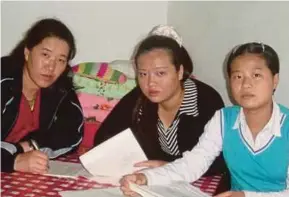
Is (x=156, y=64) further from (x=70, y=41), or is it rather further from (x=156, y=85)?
(x=70, y=41)

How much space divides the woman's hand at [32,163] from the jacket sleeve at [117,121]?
387mm

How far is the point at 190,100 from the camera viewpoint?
175 cm

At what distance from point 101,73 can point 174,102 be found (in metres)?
0.49

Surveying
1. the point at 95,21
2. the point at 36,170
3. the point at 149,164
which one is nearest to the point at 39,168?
the point at 36,170

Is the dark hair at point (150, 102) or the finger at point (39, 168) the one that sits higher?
the dark hair at point (150, 102)

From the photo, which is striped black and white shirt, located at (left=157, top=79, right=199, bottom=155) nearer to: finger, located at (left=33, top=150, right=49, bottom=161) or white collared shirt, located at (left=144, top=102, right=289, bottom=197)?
white collared shirt, located at (left=144, top=102, right=289, bottom=197)

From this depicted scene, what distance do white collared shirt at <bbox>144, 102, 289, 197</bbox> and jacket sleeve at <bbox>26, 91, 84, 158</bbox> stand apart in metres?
0.42

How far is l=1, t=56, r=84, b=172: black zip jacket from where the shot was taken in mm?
1678

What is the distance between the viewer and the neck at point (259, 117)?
1.41 m

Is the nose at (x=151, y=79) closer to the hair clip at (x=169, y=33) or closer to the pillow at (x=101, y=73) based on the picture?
the hair clip at (x=169, y=33)

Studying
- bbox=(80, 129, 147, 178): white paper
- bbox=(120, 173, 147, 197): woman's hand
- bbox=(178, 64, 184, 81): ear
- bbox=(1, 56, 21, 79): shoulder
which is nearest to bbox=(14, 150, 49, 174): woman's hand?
bbox=(80, 129, 147, 178): white paper

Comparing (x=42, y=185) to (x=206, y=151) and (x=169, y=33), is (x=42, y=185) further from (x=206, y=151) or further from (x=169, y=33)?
(x=169, y=33)

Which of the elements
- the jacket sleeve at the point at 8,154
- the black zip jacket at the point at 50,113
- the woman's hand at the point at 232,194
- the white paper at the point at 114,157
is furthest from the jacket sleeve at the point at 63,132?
the woman's hand at the point at 232,194

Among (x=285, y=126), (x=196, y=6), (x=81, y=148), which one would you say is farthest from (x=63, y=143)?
(x=196, y=6)
